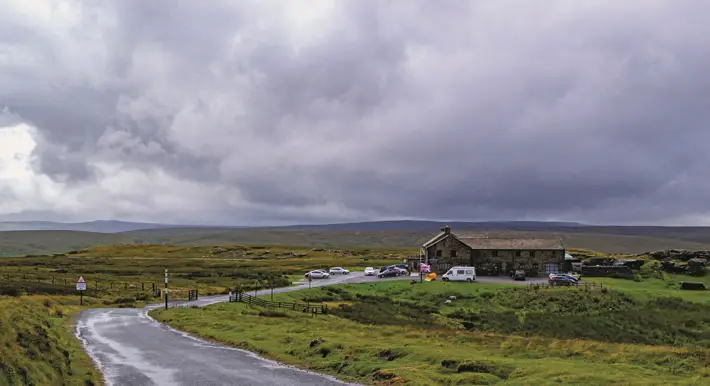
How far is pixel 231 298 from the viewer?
6206cm

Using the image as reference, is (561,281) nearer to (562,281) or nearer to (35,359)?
(562,281)

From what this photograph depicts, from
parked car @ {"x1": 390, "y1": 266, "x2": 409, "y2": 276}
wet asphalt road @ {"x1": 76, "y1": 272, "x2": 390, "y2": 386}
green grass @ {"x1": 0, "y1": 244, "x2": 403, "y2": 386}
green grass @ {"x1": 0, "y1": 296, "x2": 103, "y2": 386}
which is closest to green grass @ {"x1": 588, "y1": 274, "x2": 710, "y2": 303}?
parked car @ {"x1": 390, "y1": 266, "x2": 409, "y2": 276}

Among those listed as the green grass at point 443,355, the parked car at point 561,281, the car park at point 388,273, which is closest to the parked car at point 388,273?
the car park at point 388,273

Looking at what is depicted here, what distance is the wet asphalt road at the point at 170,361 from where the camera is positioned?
79.0 ft

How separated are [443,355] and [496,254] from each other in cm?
7431

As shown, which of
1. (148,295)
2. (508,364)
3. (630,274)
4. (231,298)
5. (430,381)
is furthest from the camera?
(630,274)

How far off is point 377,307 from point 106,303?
2979 centimetres

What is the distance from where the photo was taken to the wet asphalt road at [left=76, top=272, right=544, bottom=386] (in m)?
24.1

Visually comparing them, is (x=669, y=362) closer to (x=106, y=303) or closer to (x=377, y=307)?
(x=377, y=307)

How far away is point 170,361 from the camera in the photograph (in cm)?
2833

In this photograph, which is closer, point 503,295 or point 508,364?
point 508,364

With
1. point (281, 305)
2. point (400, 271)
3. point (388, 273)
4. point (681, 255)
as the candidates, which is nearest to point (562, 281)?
point (400, 271)

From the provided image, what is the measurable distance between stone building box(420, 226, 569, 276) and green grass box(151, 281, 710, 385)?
2336 inches

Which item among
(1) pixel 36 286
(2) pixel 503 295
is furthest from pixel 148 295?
(2) pixel 503 295
